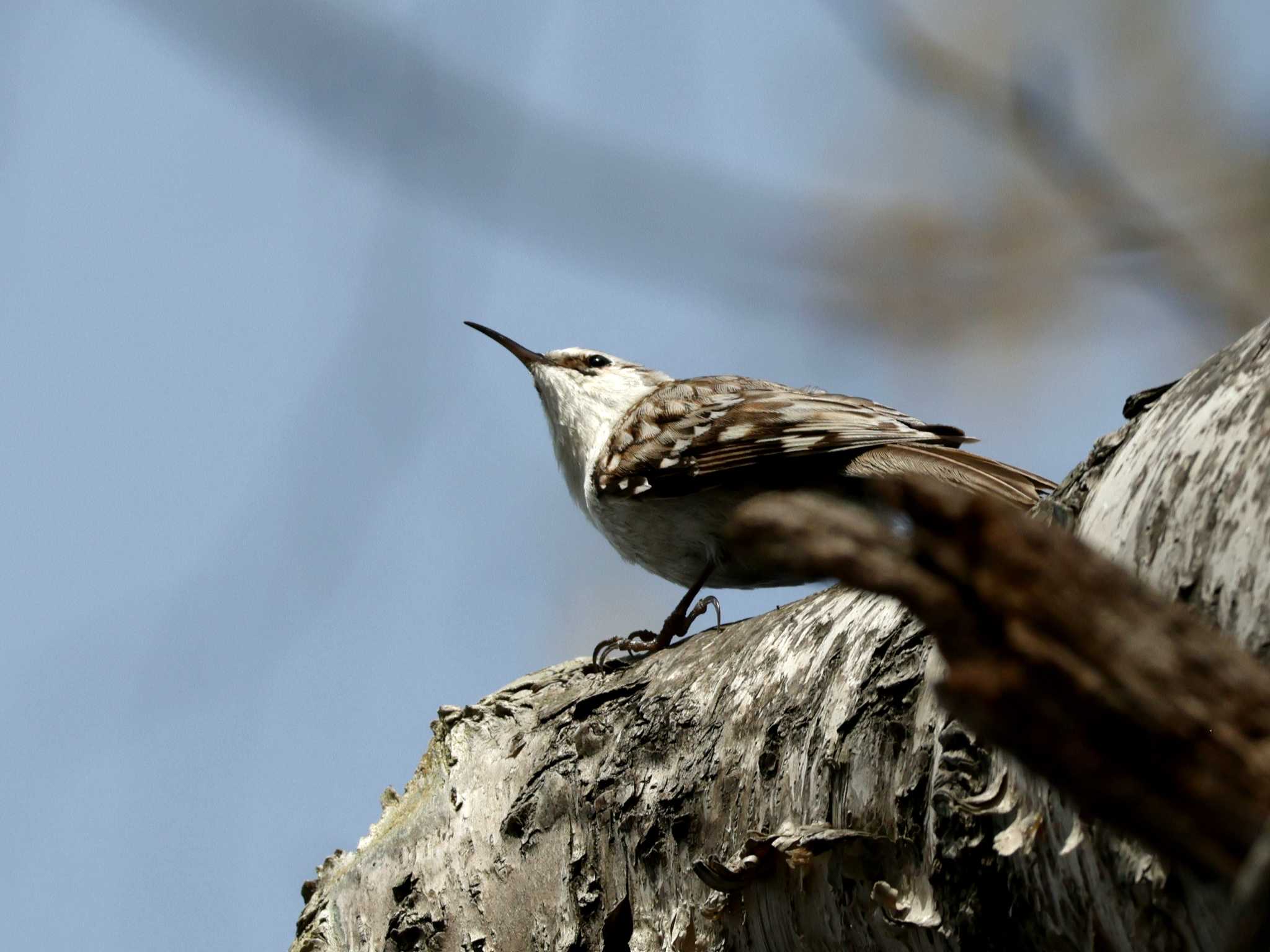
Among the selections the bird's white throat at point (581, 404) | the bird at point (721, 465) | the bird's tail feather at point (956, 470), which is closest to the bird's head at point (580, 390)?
the bird's white throat at point (581, 404)

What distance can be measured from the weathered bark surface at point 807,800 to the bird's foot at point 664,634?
0.26 meters

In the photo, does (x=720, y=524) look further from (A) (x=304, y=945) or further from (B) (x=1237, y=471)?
(B) (x=1237, y=471)

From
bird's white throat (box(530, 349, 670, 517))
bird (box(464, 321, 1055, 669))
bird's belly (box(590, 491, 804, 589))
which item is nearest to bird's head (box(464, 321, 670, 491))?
bird's white throat (box(530, 349, 670, 517))

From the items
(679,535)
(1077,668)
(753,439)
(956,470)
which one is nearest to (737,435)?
(753,439)

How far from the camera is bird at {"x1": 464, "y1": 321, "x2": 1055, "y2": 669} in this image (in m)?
3.69

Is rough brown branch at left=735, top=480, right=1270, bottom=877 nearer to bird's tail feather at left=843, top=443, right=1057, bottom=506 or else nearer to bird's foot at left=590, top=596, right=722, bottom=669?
bird's tail feather at left=843, top=443, right=1057, bottom=506

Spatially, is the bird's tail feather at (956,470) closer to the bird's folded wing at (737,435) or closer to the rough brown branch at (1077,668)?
the bird's folded wing at (737,435)

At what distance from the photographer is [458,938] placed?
301 centimetres

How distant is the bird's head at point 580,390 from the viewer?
16.9 feet

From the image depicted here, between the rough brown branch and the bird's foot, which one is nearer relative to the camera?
the rough brown branch

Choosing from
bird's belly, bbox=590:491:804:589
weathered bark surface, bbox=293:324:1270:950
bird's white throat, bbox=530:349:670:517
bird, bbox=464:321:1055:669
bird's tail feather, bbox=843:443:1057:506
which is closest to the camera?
weathered bark surface, bbox=293:324:1270:950

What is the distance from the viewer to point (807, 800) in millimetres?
2338

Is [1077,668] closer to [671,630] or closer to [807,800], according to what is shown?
[807,800]

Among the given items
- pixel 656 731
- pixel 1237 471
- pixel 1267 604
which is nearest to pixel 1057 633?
pixel 1267 604
